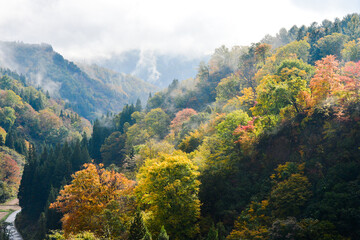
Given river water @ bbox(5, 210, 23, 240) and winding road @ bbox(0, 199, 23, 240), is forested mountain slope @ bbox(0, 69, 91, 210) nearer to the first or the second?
winding road @ bbox(0, 199, 23, 240)

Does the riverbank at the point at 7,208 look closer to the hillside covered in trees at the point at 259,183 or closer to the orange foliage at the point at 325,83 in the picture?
the hillside covered in trees at the point at 259,183

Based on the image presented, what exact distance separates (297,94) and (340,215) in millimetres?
17357

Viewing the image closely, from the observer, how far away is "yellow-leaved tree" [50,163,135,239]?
28.9 metres

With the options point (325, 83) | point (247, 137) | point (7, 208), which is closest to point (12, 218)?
point (7, 208)

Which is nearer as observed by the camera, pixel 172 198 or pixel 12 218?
pixel 172 198

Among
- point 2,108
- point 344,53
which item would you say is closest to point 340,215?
point 344,53

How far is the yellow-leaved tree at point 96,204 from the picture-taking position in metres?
28.9

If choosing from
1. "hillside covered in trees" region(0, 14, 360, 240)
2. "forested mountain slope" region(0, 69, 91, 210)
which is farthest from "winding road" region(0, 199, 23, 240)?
"hillside covered in trees" region(0, 14, 360, 240)

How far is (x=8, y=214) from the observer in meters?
85.1

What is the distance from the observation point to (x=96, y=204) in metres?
34.1

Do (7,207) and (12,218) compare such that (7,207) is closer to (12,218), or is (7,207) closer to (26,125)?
(12,218)

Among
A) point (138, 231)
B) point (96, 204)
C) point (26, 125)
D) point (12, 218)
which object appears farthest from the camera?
point (26, 125)

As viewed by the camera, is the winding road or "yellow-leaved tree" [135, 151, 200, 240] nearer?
"yellow-leaved tree" [135, 151, 200, 240]

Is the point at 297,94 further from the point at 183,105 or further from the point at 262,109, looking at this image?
the point at 183,105
